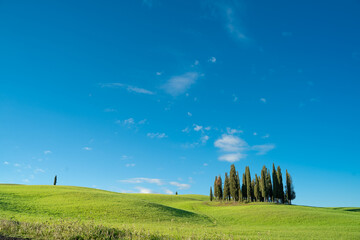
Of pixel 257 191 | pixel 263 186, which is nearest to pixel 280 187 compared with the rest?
pixel 263 186

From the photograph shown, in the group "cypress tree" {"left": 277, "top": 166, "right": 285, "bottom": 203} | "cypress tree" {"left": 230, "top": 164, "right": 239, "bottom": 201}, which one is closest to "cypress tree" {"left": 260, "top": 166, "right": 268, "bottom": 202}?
"cypress tree" {"left": 277, "top": 166, "right": 285, "bottom": 203}

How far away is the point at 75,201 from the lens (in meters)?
48.4

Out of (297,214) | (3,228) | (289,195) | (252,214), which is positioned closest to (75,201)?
(3,228)

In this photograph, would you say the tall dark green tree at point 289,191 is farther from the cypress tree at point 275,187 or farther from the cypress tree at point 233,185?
the cypress tree at point 233,185

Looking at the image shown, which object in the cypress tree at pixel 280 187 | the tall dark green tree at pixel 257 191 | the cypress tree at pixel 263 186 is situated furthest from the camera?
the tall dark green tree at pixel 257 191

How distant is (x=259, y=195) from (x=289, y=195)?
1026 centimetres

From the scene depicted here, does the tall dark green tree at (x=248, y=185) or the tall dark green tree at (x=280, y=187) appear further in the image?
the tall dark green tree at (x=248, y=185)

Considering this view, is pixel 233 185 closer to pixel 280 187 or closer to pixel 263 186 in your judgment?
Answer: pixel 263 186

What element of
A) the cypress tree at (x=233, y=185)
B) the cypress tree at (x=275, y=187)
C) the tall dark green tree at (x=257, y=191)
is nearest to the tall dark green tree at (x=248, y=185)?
the tall dark green tree at (x=257, y=191)

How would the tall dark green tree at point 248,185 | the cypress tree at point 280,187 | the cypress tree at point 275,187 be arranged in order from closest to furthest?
the cypress tree at point 275,187
the cypress tree at point 280,187
the tall dark green tree at point 248,185

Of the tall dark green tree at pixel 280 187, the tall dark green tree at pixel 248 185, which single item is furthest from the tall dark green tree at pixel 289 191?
the tall dark green tree at pixel 248 185

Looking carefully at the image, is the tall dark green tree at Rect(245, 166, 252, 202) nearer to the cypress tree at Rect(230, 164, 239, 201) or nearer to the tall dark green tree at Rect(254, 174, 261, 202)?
the tall dark green tree at Rect(254, 174, 261, 202)

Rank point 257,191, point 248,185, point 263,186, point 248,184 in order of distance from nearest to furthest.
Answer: point 263,186 < point 257,191 < point 248,185 < point 248,184

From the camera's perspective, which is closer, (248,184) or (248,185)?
(248,185)
